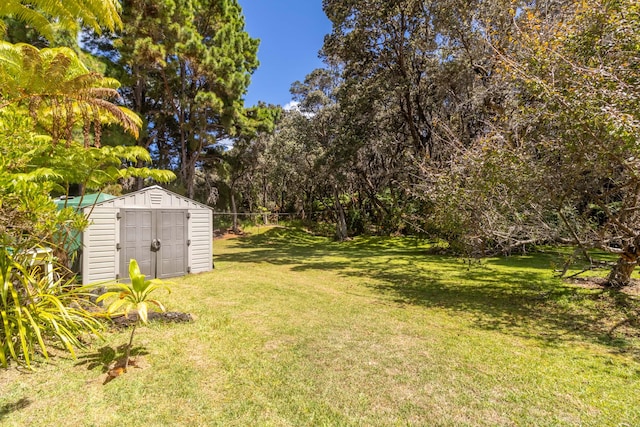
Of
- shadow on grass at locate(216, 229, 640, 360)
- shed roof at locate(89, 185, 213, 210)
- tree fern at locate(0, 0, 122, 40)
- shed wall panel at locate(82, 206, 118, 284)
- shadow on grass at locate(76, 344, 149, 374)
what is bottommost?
shadow on grass at locate(216, 229, 640, 360)

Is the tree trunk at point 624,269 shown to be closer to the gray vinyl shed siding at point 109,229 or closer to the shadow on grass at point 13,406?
the shadow on grass at point 13,406

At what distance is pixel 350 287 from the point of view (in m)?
8.11

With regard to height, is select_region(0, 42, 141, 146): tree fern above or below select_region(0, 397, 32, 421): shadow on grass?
above

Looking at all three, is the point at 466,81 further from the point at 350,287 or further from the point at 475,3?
the point at 350,287

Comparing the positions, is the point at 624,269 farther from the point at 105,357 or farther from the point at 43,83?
the point at 43,83

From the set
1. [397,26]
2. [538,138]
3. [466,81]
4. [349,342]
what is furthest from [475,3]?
[349,342]

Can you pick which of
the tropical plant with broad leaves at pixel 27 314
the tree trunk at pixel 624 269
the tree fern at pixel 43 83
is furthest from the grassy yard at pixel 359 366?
the tree fern at pixel 43 83

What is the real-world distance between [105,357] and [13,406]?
96 cm

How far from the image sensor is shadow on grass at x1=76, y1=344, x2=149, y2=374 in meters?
3.54

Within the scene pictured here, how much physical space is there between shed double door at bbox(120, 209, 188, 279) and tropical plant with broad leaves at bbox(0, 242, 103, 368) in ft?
11.3

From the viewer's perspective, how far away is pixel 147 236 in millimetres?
7898

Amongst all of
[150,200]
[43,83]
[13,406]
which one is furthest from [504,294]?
[43,83]

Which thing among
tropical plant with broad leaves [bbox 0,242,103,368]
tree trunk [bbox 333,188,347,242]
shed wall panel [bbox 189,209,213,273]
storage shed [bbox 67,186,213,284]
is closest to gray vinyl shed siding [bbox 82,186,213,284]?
storage shed [bbox 67,186,213,284]

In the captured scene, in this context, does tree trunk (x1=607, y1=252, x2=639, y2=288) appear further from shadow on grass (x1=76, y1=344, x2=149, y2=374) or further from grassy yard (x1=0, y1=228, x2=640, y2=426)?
shadow on grass (x1=76, y1=344, x2=149, y2=374)
